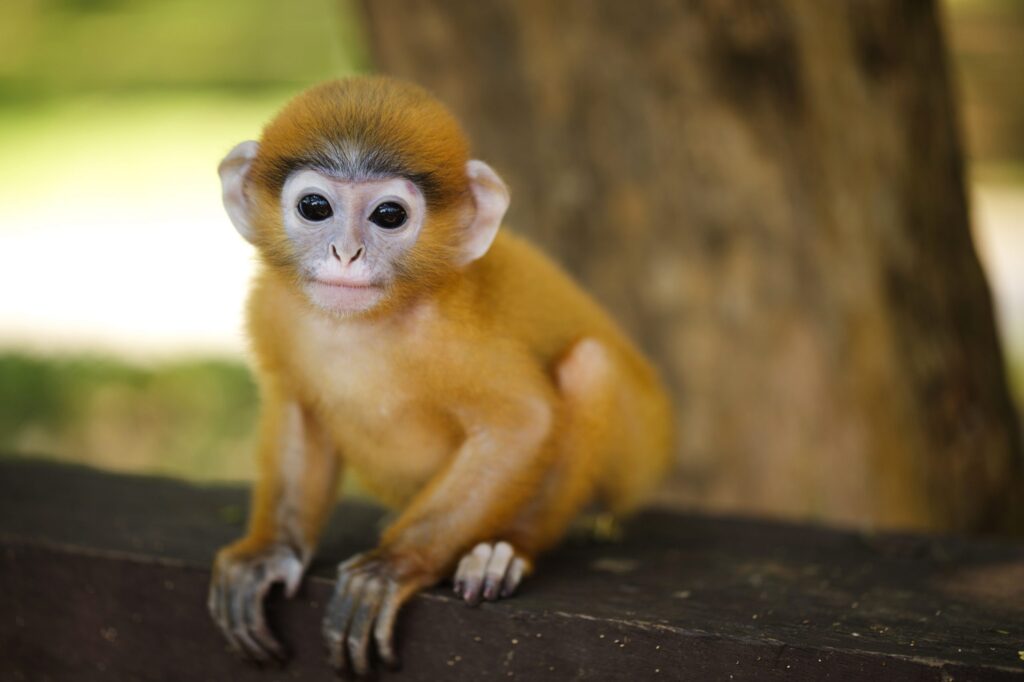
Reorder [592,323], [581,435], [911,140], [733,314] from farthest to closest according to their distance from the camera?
[733,314]
[911,140]
[592,323]
[581,435]

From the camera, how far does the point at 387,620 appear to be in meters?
2.66

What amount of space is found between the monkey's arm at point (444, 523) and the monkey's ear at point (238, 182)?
0.70 m

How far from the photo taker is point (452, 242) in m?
2.85

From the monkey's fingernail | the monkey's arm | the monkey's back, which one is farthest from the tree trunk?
the monkey's fingernail

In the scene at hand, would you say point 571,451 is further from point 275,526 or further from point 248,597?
point 248,597

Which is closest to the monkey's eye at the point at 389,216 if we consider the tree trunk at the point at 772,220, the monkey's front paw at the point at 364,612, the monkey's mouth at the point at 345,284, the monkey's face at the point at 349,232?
the monkey's face at the point at 349,232

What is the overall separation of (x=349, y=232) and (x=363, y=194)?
0.29 feet

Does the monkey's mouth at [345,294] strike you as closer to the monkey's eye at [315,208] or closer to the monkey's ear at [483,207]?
the monkey's eye at [315,208]

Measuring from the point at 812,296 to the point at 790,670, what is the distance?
2.51m

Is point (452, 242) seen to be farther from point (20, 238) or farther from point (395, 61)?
point (20, 238)

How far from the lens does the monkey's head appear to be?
2664mm

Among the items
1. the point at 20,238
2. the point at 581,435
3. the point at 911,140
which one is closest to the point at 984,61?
the point at 911,140

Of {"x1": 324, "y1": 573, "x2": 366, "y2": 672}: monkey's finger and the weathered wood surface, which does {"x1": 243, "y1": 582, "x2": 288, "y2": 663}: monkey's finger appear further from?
{"x1": 324, "y1": 573, "x2": 366, "y2": 672}: monkey's finger

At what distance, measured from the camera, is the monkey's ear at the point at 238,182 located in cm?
284
